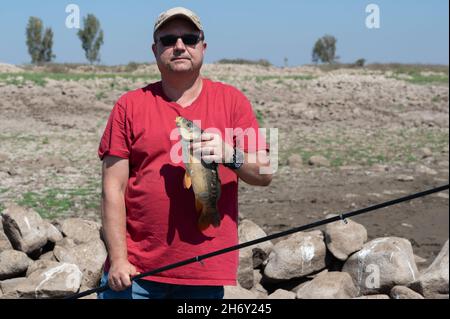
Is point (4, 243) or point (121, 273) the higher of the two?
point (121, 273)

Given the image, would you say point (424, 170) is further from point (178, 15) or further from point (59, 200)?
point (178, 15)

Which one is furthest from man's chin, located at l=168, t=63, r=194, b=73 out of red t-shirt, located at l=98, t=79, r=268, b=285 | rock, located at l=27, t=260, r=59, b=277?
rock, located at l=27, t=260, r=59, b=277

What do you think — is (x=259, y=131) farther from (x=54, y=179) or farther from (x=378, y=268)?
(x=54, y=179)

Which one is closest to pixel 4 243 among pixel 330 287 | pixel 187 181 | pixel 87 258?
pixel 87 258

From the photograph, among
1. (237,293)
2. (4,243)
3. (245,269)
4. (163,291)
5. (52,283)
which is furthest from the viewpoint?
(4,243)

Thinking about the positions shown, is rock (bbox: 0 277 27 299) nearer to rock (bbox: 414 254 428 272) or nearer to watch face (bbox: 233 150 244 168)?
watch face (bbox: 233 150 244 168)

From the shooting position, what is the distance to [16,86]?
17906mm

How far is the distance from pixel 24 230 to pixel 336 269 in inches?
104

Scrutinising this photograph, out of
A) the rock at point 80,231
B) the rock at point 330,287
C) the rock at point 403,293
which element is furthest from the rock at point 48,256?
the rock at point 403,293

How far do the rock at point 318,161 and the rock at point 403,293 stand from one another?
685 cm

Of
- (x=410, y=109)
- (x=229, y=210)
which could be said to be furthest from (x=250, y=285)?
(x=410, y=109)

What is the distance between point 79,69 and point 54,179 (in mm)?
26947

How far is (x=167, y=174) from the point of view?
2.98 meters

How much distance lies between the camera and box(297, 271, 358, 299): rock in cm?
542
